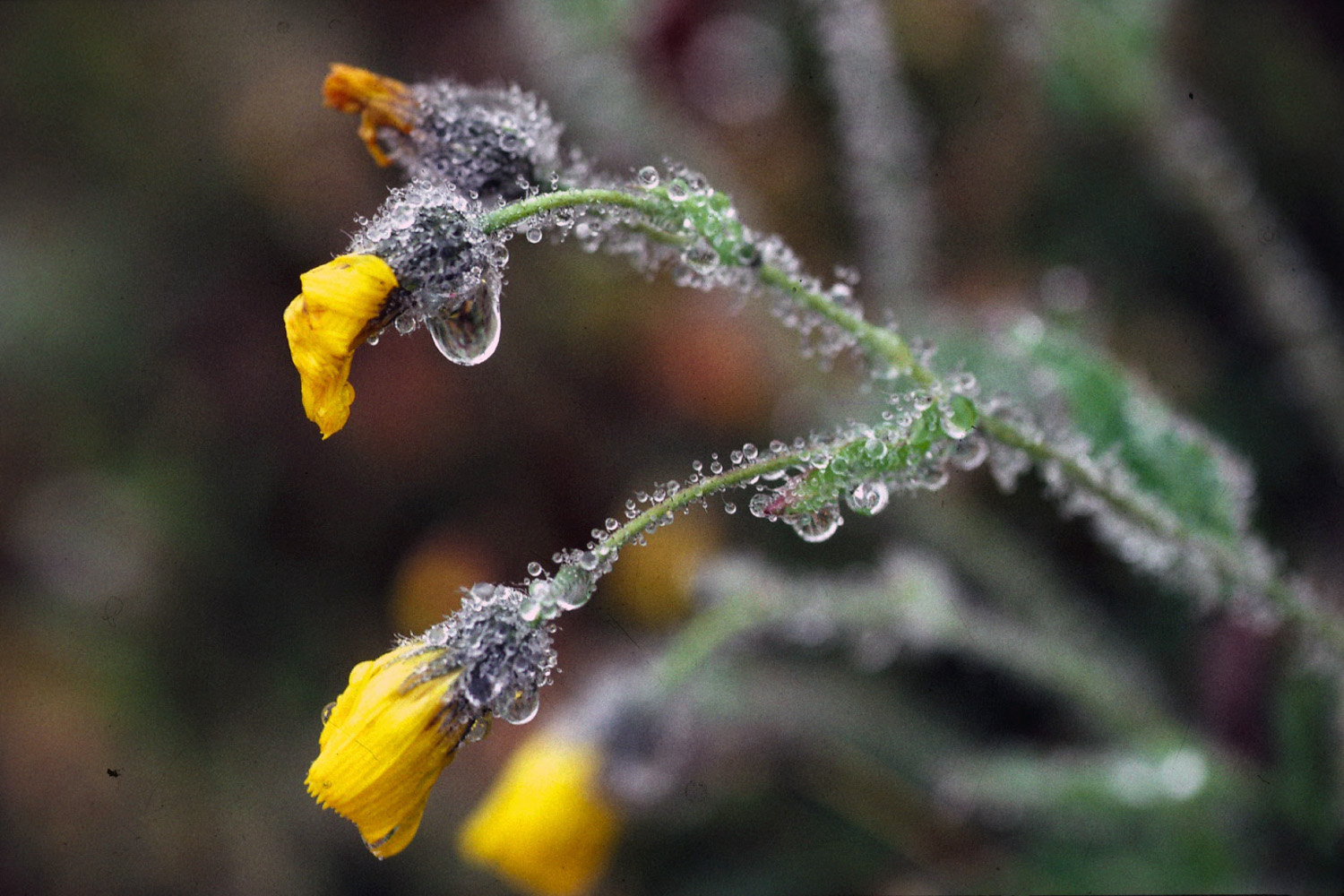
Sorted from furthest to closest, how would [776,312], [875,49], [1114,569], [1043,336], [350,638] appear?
1. [350,638]
2. [1114,569]
3. [875,49]
4. [1043,336]
5. [776,312]

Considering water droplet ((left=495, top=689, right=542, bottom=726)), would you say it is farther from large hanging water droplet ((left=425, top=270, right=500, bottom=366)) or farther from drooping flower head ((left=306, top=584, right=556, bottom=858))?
large hanging water droplet ((left=425, top=270, right=500, bottom=366))

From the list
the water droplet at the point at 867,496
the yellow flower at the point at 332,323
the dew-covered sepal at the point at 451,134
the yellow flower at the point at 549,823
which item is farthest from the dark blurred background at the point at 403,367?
the yellow flower at the point at 332,323

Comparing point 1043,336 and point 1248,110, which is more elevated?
point 1248,110

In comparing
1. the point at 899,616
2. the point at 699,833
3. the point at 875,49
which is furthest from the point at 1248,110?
the point at 699,833

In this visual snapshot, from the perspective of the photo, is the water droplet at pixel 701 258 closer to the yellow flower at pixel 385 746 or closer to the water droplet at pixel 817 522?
the water droplet at pixel 817 522

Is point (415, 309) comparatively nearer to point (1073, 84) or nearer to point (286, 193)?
point (1073, 84)

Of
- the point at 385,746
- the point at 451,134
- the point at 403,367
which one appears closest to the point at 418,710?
the point at 385,746

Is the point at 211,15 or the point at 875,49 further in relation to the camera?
the point at 211,15

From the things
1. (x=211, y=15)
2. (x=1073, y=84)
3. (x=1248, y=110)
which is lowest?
(x=211, y=15)
